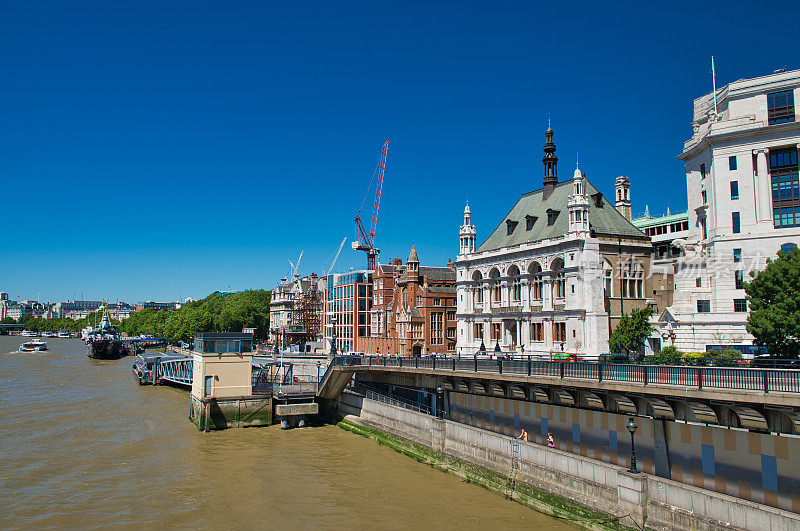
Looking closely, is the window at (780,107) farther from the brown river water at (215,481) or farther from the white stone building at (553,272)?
the brown river water at (215,481)

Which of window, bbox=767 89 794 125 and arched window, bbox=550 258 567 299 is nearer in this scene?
window, bbox=767 89 794 125

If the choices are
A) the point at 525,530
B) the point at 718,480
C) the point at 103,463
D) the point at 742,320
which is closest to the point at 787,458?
the point at 718,480

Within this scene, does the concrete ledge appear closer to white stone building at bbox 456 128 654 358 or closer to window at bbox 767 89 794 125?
white stone building at bbox 456 128 654 358

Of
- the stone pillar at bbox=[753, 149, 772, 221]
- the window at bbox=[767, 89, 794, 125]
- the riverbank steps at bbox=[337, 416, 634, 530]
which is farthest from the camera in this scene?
the stone pillar at bbox=[753, 149, 772, 221]

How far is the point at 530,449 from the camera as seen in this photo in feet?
97.9

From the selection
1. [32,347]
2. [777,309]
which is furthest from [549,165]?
[32,347]

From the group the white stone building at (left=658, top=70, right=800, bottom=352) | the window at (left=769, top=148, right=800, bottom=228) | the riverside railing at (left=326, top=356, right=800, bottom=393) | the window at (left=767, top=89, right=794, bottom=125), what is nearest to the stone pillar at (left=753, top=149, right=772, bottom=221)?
the white stone building at (left=658, top=70, right=800, bottom=352)

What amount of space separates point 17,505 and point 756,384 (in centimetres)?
3556

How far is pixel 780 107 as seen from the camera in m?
52.8

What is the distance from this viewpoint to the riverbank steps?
2509 centimetres

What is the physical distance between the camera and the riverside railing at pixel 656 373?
21.5m

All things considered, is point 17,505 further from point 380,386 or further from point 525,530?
point 380,386

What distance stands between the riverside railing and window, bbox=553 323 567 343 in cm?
2874

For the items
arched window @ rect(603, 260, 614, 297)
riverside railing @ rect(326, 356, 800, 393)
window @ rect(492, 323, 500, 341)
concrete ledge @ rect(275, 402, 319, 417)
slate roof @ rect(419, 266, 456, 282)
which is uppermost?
slate roof @ rect(419, 266, 456, 282)
